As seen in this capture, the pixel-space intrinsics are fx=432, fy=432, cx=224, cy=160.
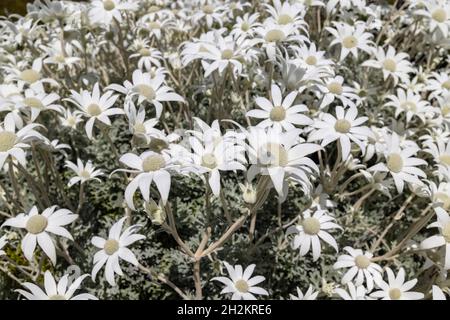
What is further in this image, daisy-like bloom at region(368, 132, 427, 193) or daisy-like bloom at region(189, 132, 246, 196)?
daisy-like bloom at region(368, 132, 427, 193)

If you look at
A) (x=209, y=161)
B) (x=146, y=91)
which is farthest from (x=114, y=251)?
(x=146, y=91)

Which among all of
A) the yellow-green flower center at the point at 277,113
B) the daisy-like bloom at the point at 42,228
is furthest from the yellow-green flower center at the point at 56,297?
the yellow-green flower center at the point at 277,113

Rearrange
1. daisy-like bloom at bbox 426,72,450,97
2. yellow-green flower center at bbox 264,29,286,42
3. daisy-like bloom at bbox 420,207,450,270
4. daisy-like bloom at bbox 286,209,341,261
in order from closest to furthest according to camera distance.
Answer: daisy-like bloom at bbox 420,207,450,270 → daisy-like bloom at bbox 286,209,341,261 → yellow-green flower center at bbox 264,29,286,42 → daisy-like bloom at bbox 426,72,450,97

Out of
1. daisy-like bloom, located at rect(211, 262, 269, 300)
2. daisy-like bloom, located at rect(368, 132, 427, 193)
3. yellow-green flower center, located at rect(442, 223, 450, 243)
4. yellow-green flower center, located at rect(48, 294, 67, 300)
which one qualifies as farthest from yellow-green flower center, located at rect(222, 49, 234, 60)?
yellow-green flower center, located at rect(48, 294, 67, 300)

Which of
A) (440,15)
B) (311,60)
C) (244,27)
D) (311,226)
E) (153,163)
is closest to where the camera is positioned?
(153,163)

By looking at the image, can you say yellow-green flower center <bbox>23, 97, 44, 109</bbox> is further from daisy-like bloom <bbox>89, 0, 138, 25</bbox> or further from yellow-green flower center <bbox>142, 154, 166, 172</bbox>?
yellow-green flower center <bbox>142, 154, 166, 172</bbox>

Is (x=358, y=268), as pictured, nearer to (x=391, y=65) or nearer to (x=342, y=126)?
(x=342, y=126)

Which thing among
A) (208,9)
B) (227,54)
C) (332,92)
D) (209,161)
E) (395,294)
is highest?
(208,9)
